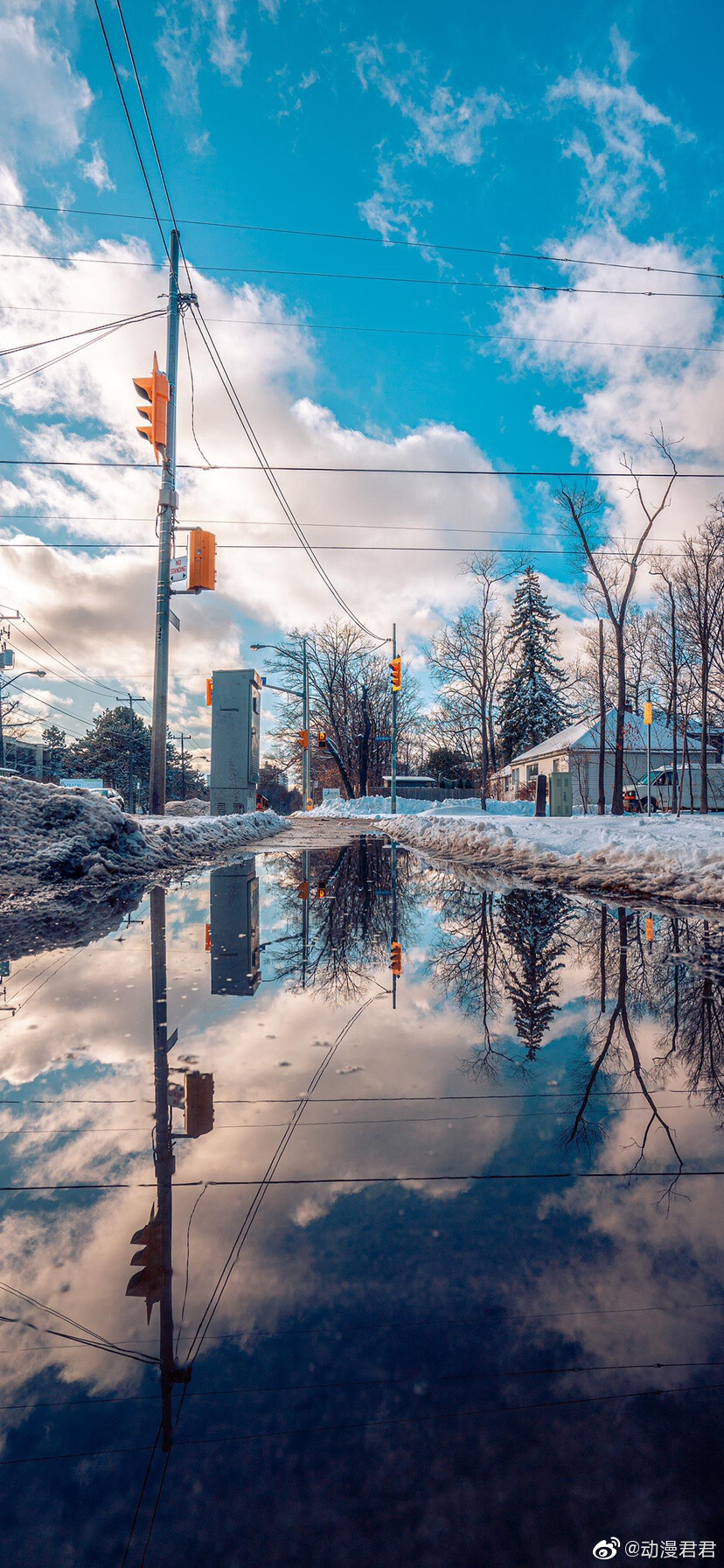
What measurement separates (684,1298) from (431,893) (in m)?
7.55

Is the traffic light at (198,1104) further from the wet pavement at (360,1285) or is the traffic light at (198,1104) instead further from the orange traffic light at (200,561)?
the orange traffic light at (200,561)

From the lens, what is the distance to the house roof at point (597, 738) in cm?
4797

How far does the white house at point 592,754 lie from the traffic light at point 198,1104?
4377 cm

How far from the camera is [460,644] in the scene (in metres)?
39.5

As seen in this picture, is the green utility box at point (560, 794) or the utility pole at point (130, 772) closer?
the green utility box at point (560, 794)

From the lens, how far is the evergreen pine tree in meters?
58.6

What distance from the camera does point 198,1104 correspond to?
2.77m

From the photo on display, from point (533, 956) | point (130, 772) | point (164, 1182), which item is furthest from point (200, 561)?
point (130, 772)

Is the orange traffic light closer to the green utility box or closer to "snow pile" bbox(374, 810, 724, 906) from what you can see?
"snow pile" bbox(374, 810, 724, 906)

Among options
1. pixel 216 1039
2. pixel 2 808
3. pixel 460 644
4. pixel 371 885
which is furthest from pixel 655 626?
pixel 216 1039

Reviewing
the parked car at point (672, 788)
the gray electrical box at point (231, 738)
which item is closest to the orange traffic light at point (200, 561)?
the gray electrical box at point (231, 738)

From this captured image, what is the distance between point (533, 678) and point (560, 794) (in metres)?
38.6

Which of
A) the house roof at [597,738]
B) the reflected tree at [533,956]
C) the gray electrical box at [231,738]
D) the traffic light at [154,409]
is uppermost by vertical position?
the traffic light at [154,409]

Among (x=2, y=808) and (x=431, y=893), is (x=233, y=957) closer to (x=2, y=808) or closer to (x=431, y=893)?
(x=431, y=893)
